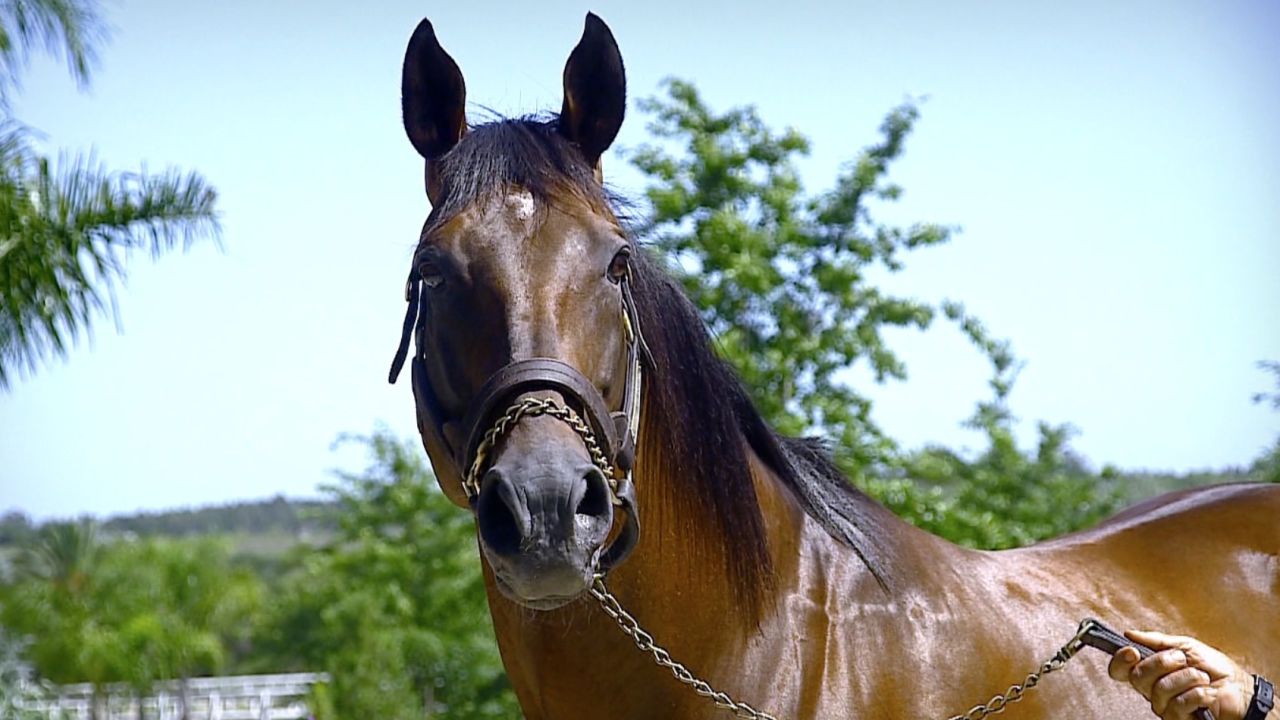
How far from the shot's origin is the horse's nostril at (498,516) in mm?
2242

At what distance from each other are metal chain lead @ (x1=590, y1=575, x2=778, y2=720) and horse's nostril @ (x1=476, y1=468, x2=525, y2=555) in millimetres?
444

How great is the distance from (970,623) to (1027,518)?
8896mm

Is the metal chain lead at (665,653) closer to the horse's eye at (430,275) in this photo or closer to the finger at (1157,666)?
the finger at (1157,666)

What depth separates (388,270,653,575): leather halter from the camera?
2.39 meters

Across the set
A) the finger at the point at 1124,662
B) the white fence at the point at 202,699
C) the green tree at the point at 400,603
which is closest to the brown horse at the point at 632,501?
the finger at the point at 1124,662

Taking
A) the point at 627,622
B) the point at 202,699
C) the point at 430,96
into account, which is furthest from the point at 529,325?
the point at 202,699

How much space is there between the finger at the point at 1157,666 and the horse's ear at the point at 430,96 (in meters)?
1.95

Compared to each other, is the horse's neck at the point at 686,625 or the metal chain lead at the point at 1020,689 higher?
the horse's neck at the point at 686,625

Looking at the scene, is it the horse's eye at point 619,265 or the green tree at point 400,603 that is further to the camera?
the green tree at point 400,603

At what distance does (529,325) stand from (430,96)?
82cm

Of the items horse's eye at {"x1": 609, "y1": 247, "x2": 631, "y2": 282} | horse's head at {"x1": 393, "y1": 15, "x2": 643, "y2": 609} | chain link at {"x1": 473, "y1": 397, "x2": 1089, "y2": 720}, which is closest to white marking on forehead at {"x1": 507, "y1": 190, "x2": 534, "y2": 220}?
horse's head at {"x1": 393, "y1": 15, "x2": 643, "y2": 609}

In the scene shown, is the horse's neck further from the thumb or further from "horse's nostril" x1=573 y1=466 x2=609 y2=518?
the thumb

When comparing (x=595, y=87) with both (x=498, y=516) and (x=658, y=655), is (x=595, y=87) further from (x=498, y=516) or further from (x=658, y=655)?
(x=658, y=655)

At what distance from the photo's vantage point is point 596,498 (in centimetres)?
234
